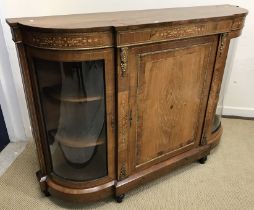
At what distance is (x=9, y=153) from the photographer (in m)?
1.62

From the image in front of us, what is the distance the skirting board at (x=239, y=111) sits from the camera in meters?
1.98

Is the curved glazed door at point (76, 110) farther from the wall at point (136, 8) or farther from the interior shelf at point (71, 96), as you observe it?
the wall at point (136, 8)

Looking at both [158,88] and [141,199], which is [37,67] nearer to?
[158,88]

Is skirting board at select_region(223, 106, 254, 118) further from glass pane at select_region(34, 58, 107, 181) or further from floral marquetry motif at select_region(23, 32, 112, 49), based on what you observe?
floral marquetry motif at select_region(23, 32, 112, 49)

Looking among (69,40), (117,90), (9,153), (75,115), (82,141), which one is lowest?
(9,153)

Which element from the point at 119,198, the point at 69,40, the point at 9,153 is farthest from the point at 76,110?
the point at 9,153

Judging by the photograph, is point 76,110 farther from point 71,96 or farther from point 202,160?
point 202,160

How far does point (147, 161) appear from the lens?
1.29m

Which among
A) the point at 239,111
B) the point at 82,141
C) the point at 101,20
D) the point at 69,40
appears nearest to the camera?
the point at 69,40

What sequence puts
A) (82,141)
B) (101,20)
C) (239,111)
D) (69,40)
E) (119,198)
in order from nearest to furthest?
(69,40), (101,20), (82,141), (119,198), (239,111)

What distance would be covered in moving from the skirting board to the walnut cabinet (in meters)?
0.68

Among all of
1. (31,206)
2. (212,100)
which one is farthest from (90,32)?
(31,206)

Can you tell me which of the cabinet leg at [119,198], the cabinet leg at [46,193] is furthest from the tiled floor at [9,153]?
the cabinet leg at [119,198]

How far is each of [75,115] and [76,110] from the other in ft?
0.09
